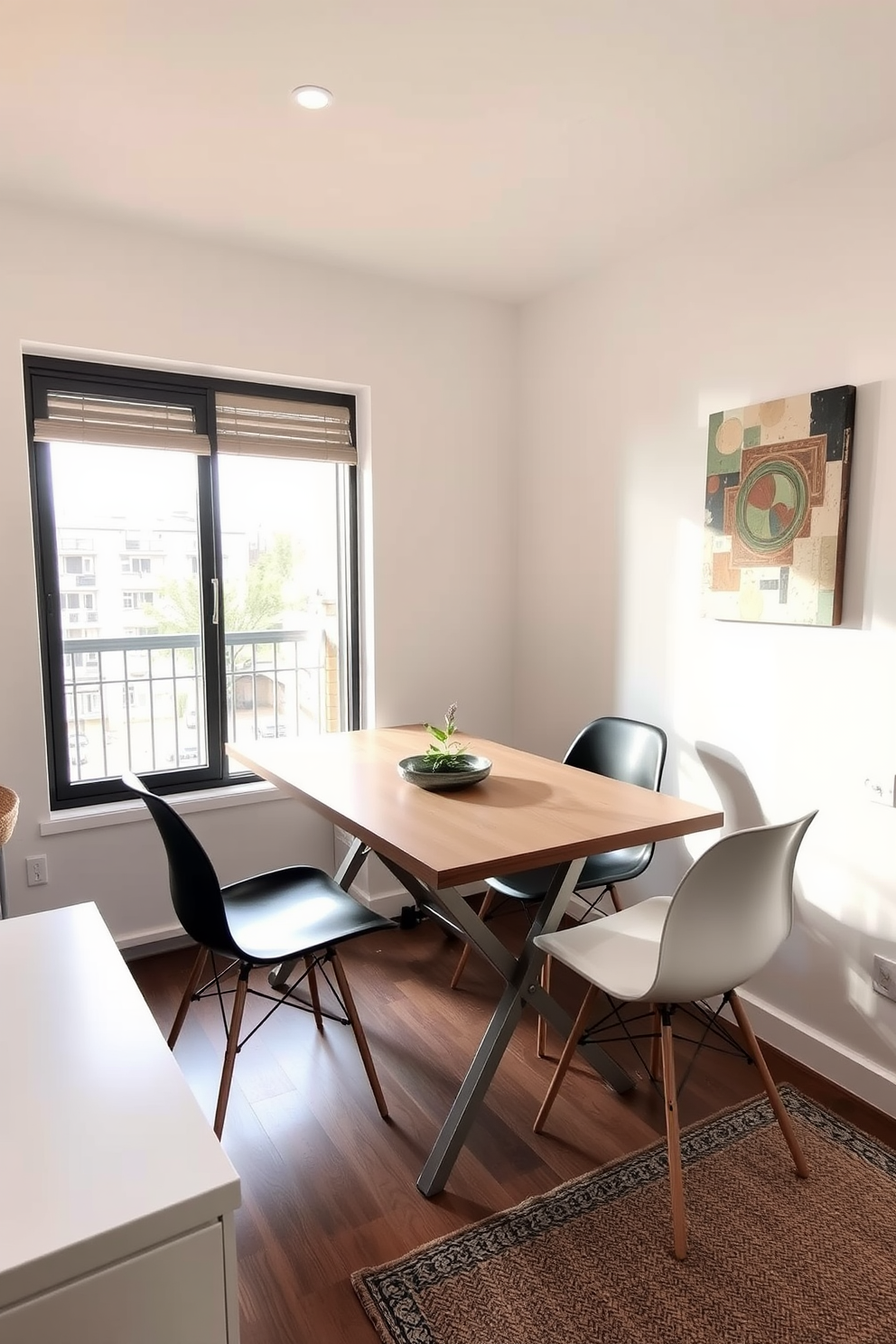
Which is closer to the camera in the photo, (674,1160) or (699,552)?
(674,1160)

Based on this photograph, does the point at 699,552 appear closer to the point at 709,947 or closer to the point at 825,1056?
the point at 709,947

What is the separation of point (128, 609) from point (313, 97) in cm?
179

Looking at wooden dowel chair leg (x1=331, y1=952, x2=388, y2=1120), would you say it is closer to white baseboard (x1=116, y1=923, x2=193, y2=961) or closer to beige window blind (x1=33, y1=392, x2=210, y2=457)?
white baseboard (x1=116, y1=923, x2=193, y2=961)

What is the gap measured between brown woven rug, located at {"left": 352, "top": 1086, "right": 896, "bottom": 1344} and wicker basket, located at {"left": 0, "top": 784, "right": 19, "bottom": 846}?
4.43 feet

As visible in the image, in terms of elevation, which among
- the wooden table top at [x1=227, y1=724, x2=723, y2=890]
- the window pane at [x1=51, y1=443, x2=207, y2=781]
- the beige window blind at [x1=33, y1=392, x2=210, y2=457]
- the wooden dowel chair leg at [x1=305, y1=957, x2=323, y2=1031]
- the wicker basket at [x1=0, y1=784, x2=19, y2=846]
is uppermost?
the beige window blind at [x1=33, y1=392, x2=210, y2=457]

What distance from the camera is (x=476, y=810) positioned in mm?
2174

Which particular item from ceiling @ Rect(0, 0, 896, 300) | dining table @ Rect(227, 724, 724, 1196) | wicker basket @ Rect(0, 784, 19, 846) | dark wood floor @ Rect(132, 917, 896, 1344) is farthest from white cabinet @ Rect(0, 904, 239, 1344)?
ceiling @ Rect(0, 0, 896, 300)

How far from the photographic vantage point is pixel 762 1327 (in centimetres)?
160

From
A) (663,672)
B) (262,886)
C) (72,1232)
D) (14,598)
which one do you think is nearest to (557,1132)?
(262,886)

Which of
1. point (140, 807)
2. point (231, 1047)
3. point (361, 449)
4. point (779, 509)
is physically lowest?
point (231, 1047)

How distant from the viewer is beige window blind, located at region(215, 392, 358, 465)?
3164 mm

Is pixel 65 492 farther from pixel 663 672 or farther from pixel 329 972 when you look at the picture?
pixel 663 672

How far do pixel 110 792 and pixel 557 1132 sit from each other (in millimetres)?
1921

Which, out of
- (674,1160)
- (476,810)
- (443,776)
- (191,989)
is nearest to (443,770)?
(443,776)
